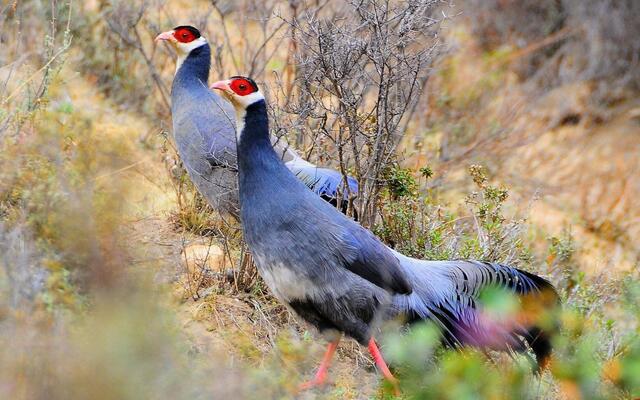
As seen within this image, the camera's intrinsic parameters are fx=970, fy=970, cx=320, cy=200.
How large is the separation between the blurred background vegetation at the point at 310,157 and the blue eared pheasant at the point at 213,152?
7.5 inches

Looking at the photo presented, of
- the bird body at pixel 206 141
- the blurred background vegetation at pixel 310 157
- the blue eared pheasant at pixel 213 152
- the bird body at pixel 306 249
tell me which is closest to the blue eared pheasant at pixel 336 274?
the bird body at pixel 306 249

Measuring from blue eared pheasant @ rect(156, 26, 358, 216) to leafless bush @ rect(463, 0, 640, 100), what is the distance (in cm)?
632

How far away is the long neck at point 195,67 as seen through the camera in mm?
6207

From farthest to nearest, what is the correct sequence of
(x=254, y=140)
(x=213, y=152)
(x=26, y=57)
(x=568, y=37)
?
(x=568, y=37) < (x=26, y=57) < (x=213, y=152) < (x=254, y=140)

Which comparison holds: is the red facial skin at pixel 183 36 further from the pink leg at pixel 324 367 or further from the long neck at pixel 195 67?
the pink leg at pixel 324 367

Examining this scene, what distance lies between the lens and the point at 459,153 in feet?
31.2

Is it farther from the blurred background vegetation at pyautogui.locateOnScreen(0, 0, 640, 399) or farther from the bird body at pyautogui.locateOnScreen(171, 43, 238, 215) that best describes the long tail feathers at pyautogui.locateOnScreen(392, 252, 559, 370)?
the bird body at pyautogui.locateOnScreen(171, 43, 238, 215)

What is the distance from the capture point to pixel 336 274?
4.51m

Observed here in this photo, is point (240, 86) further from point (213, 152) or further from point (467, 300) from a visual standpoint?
point (467, 300)

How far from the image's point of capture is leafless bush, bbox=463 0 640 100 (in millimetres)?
11516

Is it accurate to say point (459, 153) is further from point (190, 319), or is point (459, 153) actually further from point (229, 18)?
point (190, 319)

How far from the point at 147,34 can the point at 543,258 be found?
15.5 feet

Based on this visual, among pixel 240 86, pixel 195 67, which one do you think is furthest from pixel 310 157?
pixel 240 86

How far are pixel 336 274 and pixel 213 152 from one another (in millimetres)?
1528
